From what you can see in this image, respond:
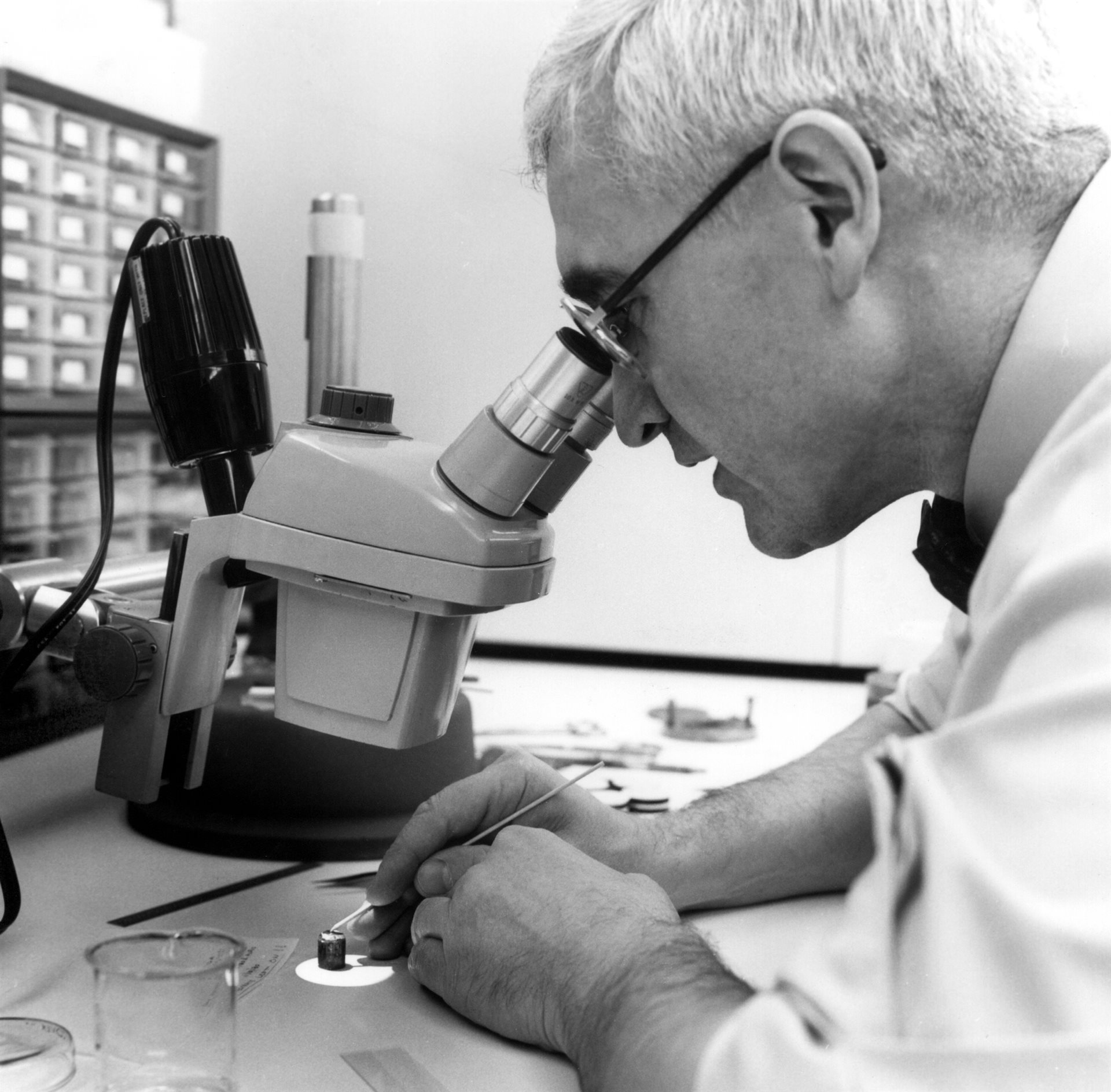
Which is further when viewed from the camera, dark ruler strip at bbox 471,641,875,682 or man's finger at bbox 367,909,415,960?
dark ruler strip at bbox 471,641,875,682

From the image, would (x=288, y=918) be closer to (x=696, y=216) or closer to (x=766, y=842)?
(x=766, y=842)

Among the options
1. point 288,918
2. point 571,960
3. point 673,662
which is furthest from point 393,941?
point 673,662

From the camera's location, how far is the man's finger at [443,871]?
3.23 feet

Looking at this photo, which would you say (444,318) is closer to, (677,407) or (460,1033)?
(677,407)

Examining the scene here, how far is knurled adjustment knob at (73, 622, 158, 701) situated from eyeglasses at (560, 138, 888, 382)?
0.49 metres

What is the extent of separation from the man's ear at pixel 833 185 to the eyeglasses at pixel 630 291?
0.07ft

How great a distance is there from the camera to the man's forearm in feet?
3.63

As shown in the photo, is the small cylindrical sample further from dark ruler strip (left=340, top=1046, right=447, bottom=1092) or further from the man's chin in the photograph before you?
the man's chin

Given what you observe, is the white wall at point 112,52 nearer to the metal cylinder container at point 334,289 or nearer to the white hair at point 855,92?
the metal cylinder container at point 334,289

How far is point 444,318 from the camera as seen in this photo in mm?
2029

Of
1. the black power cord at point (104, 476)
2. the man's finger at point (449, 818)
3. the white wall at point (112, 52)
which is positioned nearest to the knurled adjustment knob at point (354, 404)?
the black power cord at point (104, 476)

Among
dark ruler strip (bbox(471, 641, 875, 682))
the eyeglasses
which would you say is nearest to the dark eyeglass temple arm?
the eyeglasses

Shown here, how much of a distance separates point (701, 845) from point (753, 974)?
165 mm

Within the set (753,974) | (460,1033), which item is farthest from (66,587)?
(753,974)
